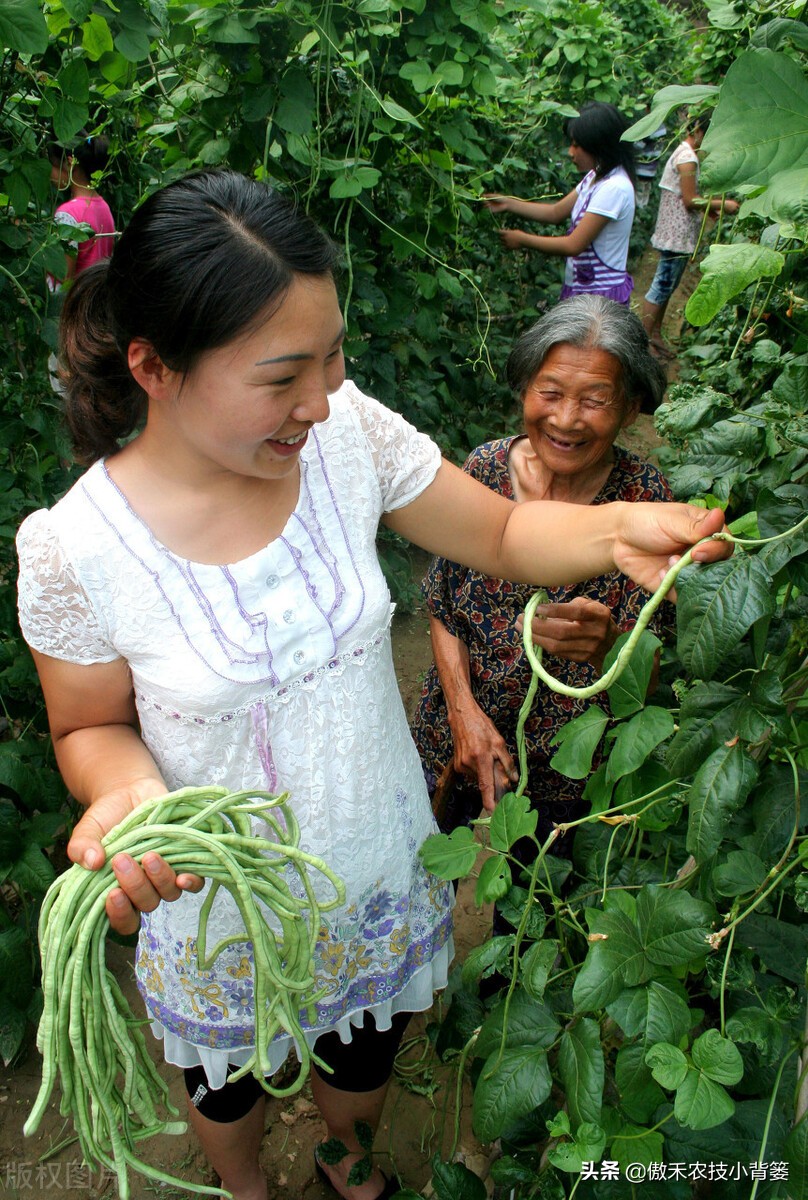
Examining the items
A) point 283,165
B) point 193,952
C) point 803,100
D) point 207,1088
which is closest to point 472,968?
point 193,952

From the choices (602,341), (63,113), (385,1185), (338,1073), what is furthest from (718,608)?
(63,113)

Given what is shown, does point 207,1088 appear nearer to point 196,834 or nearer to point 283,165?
point 196,834

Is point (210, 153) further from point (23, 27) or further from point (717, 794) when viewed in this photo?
point (717, 794)

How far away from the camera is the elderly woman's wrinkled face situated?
181cm

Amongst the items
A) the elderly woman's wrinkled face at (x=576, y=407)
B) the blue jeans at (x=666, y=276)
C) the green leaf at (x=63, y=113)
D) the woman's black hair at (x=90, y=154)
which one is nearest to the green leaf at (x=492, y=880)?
the elderly woman's wrinkled face at (x=576, y=407)

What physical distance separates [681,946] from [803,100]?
2.95 ft

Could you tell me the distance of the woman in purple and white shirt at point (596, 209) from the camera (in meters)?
4.42

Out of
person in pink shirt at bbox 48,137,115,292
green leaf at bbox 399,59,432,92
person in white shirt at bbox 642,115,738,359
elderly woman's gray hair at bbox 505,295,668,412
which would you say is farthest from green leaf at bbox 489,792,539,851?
person in white shirt at bbox 642,115,738,359

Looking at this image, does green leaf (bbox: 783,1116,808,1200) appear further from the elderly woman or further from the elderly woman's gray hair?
the elderly woman's gray hair

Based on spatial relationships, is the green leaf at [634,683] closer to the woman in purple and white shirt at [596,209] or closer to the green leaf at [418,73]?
the green leaf at [418,73]

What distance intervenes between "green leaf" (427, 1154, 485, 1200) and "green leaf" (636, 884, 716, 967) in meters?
0.64

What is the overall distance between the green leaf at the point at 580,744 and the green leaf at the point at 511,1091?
1.27 feet

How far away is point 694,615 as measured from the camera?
3.41ft

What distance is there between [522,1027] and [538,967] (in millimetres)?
97
